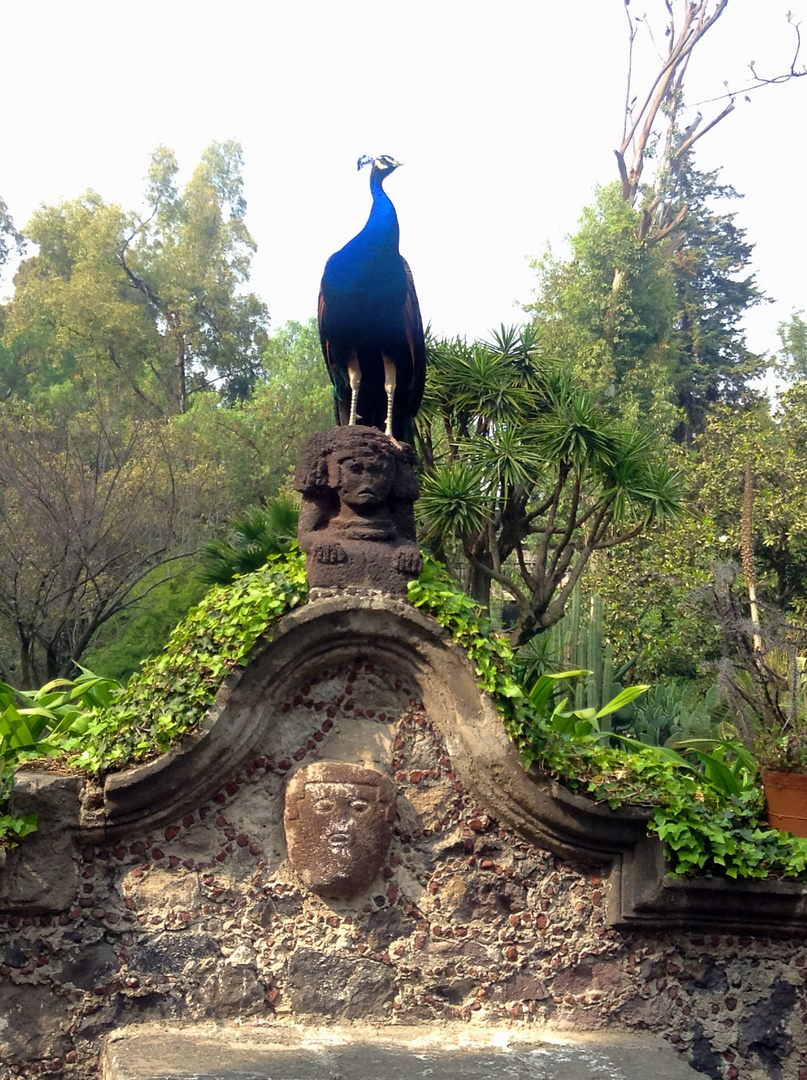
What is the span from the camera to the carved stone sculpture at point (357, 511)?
488cm

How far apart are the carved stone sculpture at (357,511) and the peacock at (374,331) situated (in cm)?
51

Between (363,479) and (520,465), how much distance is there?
764 centimetres

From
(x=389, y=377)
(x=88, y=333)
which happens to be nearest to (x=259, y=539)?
(x=389, y=377)

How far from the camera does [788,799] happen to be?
4.93 m

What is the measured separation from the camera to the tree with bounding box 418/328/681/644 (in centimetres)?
1216

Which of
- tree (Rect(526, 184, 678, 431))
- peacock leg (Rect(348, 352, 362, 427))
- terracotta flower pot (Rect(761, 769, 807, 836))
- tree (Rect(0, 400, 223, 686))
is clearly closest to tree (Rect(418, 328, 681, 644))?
tree (Rect(0, 400, 223, 686))

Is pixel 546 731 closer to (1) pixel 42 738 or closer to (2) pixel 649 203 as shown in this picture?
(1) pixel 42 738

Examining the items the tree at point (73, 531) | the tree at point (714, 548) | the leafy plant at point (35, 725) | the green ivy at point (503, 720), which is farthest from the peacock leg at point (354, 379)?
the tree at point (73, 531)

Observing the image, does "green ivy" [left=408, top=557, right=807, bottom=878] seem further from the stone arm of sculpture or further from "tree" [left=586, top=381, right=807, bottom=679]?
"tree" [left=586, top=381, right=807, bottom=679]

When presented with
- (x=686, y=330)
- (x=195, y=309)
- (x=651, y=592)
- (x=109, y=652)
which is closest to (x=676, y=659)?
(x=651, y=592)

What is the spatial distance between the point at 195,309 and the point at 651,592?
823 inches

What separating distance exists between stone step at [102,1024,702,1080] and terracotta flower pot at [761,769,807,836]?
3.78 ft

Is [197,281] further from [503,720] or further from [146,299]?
[503,720]

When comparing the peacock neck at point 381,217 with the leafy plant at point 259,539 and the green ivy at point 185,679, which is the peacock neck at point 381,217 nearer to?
the green ivy at point 185,679
